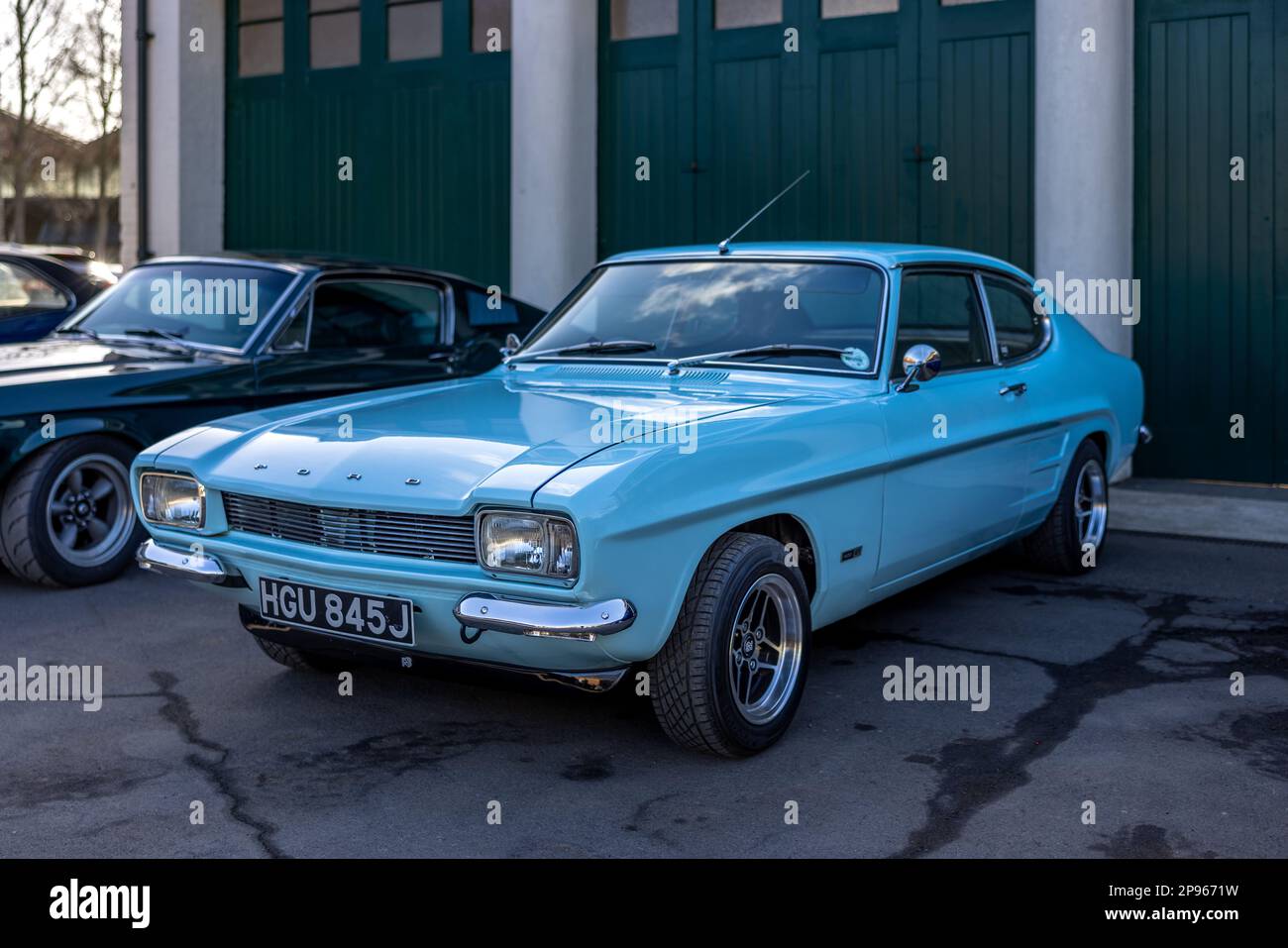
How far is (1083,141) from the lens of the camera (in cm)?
862

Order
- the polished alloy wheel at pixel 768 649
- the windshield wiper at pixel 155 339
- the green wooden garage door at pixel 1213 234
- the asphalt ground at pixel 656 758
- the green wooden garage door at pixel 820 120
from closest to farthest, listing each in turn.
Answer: the asphalt ground at pixel 656 758
the polished alloy wheel at pixel 768 649
the windshield wiper at pixel 155 339
the green wooden garage door at pixel 1213 234
the green wooden garage door at pixel 820 120

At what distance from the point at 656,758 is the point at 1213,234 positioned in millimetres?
6285

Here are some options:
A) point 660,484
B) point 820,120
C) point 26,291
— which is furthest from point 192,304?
point 820,120

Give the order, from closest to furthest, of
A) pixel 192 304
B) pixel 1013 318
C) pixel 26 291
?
pixel 1013 318
pixel 192 304
pixel 26 291

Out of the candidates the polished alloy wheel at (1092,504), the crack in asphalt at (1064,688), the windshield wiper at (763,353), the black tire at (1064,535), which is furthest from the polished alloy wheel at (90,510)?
the polished alloy wheel at (1092,504)

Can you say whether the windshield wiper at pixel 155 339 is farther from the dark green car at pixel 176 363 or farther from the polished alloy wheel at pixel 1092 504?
the polished alloy wheel at pixel 1092 504

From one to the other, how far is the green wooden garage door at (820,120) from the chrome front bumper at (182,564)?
6.48m

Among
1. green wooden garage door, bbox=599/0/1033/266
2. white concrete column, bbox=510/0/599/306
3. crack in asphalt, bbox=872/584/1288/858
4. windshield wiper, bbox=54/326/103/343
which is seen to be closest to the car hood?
crack in asphalt, bbox=872/584/1288/858

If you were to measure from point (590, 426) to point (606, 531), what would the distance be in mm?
641

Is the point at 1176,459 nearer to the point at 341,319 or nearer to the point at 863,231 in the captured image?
the point at 863,231

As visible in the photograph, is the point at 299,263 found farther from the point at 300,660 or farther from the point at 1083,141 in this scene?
the point at 1083,141

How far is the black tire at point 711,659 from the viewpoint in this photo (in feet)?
12.2

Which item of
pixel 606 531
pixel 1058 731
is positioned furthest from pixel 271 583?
pixel 1058 731

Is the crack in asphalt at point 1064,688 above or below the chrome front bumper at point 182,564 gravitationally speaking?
below
